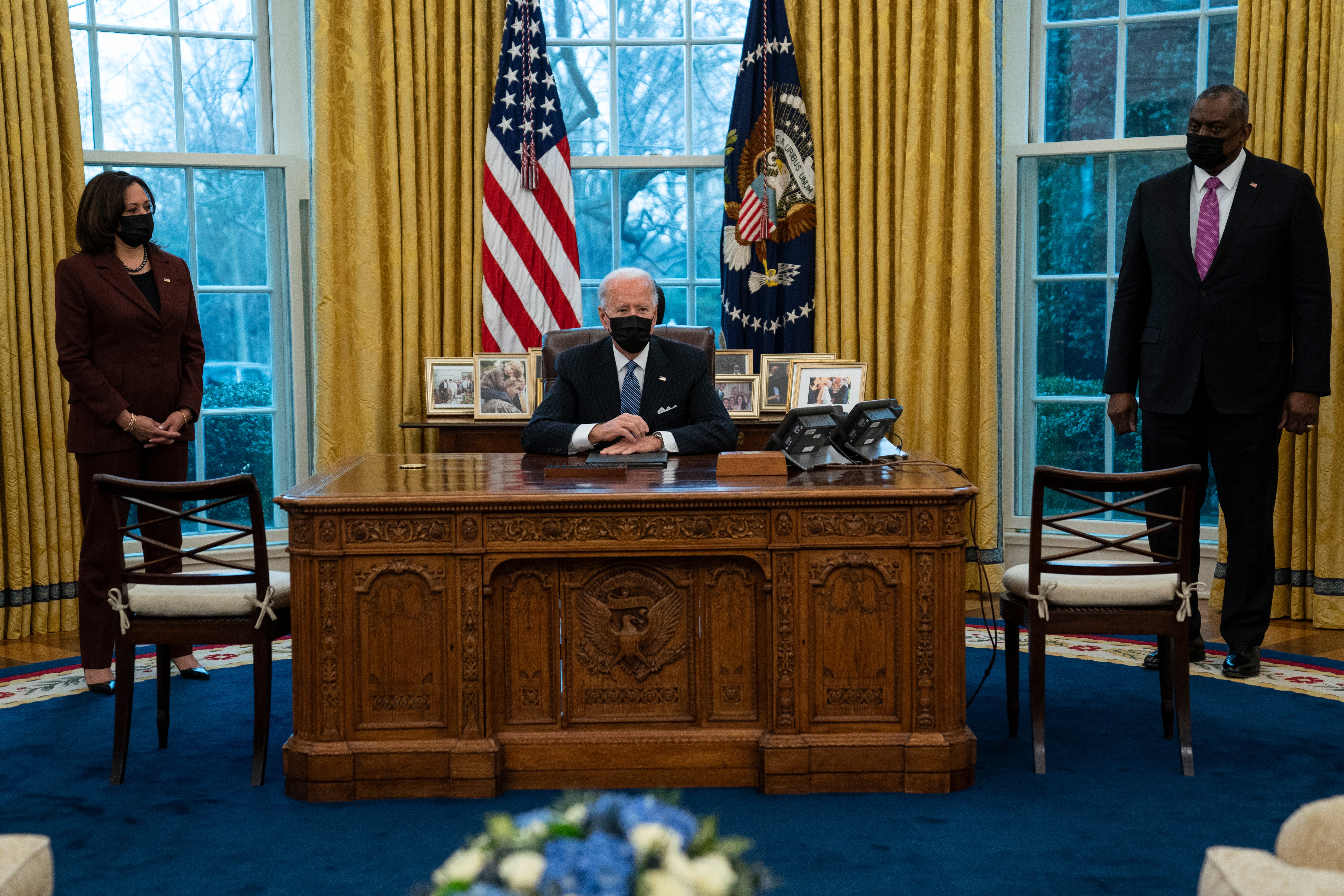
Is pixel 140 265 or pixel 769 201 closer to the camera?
pixel 140 265

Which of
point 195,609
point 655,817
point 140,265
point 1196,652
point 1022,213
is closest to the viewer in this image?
point 655,817

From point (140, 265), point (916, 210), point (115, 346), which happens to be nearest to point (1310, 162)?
point (916, 210)

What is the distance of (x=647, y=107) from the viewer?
5.39 meters

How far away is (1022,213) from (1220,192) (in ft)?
5.08

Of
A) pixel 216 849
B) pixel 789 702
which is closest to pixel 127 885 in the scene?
pixel 216 849

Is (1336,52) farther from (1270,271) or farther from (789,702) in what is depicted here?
(789,702)

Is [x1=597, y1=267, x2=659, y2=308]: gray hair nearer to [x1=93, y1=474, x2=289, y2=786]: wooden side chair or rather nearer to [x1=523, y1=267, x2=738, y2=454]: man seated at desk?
[x1=523, y1=267, x2=738, y2=454]: man seated at desk

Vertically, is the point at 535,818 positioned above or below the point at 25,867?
above

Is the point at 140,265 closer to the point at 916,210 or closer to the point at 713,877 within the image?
the point at 916,210

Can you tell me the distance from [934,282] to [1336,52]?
173 cm

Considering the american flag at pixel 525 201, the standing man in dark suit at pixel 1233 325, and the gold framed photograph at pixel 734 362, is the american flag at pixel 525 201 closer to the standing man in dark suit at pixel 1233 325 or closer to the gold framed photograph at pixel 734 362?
the gold framed photograph at pixel 734 362

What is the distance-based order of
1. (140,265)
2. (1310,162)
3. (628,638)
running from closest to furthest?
(628,638), (140,265), (1310,162)

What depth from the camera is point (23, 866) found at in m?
1.45

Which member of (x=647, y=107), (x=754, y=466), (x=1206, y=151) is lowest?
(x=754, y=466)
